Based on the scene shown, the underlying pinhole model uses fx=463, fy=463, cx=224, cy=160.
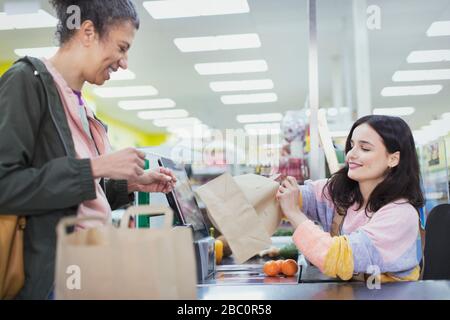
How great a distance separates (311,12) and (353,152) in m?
0.99

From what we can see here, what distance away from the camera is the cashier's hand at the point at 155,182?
144 centimetres

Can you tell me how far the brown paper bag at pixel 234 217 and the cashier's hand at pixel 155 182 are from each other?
0.24 meters

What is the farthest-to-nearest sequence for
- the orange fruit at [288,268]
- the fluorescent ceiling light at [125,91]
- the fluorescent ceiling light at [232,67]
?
the fluorescent ceiling light at [125,91] < the fluorescent ceiling light at [232,67] < the orange fruit at [288,268]

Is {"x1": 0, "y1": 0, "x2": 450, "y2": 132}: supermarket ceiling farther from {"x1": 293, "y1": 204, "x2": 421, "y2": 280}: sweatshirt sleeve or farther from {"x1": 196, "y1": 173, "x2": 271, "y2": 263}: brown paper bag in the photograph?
{"x1": 196, "y1": 173, "x2": 271, "y2": 263}: brown paper bag

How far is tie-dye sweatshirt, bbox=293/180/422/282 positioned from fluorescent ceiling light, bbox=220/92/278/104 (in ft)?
29.1

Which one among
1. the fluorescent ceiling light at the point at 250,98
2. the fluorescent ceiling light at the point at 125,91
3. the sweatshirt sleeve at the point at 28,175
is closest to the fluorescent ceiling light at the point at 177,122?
the fluorescent ceiling light at the point at 250,98

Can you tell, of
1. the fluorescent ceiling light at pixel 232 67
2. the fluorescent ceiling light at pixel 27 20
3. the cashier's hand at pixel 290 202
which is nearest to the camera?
the cashier's hand at pixel 290 202


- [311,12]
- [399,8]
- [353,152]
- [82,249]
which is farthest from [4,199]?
[399,8]

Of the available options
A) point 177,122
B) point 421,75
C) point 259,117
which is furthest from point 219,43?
point 177,122

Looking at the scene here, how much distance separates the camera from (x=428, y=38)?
6.50 metres

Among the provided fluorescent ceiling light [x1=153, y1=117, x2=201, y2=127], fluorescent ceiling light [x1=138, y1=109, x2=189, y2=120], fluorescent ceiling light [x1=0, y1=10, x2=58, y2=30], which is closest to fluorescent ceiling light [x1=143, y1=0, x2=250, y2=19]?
fluorescent ceiling light [x1=0, y1=10, x2=58, y2=30]

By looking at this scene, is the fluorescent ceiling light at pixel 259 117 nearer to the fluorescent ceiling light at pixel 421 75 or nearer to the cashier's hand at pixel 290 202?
the fluorescent ceiling light at pixel 421 75

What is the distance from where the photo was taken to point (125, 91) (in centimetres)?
941

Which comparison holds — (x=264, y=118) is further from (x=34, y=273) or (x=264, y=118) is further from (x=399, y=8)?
(x=34, y=273)
